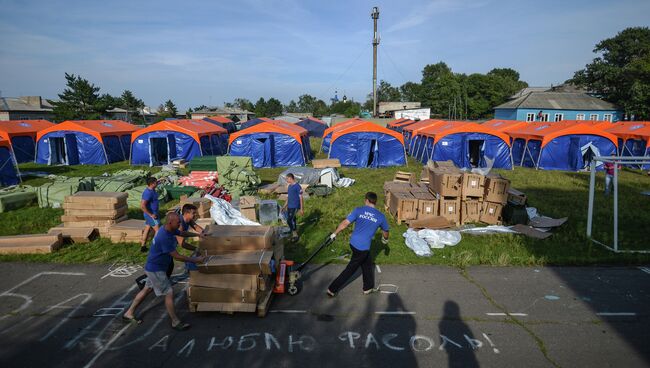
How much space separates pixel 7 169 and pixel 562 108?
5622 centimetres

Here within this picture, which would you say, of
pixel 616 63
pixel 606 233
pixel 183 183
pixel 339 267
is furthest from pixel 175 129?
pixel 616 63

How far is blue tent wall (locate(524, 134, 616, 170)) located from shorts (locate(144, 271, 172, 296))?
2265cm

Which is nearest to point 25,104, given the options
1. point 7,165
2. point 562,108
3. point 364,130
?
point 7,165

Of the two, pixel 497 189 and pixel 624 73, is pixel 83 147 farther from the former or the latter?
pixel 624 73

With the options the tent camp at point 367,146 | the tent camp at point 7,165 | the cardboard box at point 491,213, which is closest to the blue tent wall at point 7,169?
the tent camp at point 7,165

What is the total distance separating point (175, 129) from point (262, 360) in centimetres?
2066

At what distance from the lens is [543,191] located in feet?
53.0

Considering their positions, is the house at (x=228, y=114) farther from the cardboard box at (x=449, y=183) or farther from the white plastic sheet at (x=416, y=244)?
the white plastic sheet at (x=416, y=244)

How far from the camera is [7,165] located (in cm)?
1678

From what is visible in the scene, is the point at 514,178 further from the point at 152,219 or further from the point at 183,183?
the point at 152,219

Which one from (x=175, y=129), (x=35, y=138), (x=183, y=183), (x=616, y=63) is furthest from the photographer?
(x=616, y=63)

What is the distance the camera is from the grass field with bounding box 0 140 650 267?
28.3ft

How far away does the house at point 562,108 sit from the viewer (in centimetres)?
4788

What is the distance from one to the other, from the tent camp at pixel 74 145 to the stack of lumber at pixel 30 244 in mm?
16041
